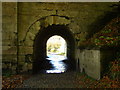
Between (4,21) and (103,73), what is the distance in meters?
5.35

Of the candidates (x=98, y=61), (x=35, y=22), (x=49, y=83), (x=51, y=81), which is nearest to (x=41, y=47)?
(x=35, y=22)

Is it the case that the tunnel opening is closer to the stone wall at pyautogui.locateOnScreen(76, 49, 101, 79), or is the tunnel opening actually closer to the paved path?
the paved path

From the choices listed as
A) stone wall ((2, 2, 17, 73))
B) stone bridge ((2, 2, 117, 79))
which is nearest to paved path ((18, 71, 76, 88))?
stone bridge ((2, 2, 117, 79))

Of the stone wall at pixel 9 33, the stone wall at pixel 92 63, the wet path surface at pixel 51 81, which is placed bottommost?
the wet path surface at pixel 51 81

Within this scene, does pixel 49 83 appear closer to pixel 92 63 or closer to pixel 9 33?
pixel 92 63

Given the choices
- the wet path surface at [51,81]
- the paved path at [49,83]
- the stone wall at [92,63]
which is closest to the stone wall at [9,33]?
the wet path surface at [51,81]

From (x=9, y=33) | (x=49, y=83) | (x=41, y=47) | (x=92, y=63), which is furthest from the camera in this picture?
(x=41, y=47)

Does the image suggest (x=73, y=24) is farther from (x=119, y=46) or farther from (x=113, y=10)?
(x=119, y=46)

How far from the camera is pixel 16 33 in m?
6.95

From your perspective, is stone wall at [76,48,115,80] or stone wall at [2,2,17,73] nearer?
stone wall at [76,48,115,80]

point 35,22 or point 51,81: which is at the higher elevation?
point 35,22

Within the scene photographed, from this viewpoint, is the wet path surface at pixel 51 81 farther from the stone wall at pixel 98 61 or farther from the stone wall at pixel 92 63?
the stone wall at pixel 98 61

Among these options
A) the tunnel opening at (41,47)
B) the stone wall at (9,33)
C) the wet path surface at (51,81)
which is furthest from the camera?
the tunnel opening at (41,47)

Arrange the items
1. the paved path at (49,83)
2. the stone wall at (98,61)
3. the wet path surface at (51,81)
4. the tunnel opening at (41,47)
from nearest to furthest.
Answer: the stone wall at (98,61) < the paved path at (49,83) < the wet path surface at (51,81) < the tunnel opening at (41,47)
